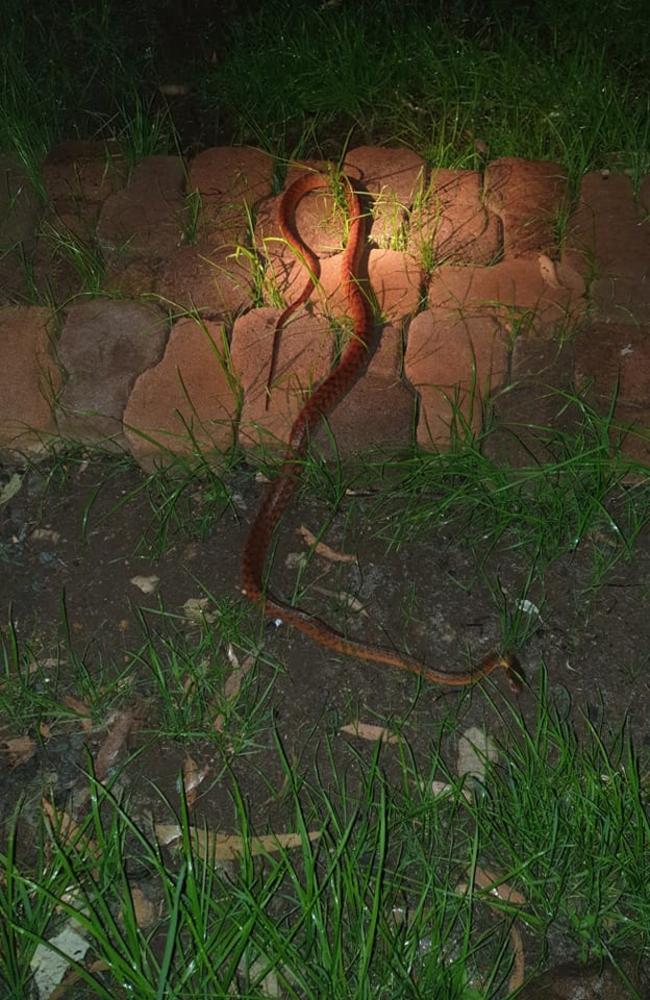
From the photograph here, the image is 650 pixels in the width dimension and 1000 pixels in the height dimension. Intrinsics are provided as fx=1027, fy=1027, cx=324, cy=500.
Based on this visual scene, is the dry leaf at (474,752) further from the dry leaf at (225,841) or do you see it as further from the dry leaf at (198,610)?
the dry leaf at (198,610)

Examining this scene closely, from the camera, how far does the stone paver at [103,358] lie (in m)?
3.52

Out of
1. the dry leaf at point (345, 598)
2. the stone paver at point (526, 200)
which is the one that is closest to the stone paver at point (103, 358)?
the dry leaf at point (345, 598)

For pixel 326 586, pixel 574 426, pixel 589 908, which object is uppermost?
pixel 574 426

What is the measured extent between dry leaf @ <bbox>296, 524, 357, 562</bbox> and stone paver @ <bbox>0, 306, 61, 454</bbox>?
0.97 metres

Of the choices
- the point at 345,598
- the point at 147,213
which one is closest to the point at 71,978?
the point at 345,598

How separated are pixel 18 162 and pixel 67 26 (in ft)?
4.96

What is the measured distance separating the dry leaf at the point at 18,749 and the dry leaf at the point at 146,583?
56 centimetres

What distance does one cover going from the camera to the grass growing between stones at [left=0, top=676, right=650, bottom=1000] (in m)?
2.31

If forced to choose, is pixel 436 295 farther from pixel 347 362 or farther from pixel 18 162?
pixel 18 162

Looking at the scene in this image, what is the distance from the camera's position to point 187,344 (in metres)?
3.62

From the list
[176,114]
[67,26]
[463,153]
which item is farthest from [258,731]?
[67,26]

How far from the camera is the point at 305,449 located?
3.35 metres

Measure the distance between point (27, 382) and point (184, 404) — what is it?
1.93 feet

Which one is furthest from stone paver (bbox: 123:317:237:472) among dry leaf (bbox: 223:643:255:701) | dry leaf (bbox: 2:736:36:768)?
dry leaf (bbox: 2:736:36:768)
